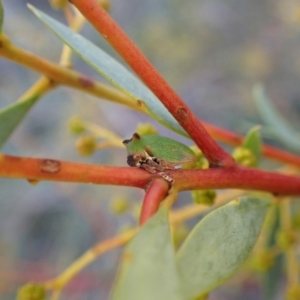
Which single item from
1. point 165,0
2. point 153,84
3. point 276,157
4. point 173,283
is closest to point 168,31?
point 165,0

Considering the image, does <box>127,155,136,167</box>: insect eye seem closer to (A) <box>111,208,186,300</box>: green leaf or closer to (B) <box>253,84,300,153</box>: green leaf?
(A) <box>111,208,186,300</box>: green leaf

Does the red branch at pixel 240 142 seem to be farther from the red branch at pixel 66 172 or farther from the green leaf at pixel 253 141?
the red branch at pixel 66 172

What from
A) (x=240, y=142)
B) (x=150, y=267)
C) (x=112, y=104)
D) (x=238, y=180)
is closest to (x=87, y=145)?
(x=240, y=142)

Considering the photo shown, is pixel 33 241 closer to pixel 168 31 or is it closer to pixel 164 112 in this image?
pixel 168 31

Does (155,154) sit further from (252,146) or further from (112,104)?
(112,104)

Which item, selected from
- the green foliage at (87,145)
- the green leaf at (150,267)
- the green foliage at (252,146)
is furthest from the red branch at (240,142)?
the green leaf at (150,267)

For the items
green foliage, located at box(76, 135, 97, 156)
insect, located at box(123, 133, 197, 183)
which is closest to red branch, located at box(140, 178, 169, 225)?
insect, located at box(123, 133, 197, 183)
